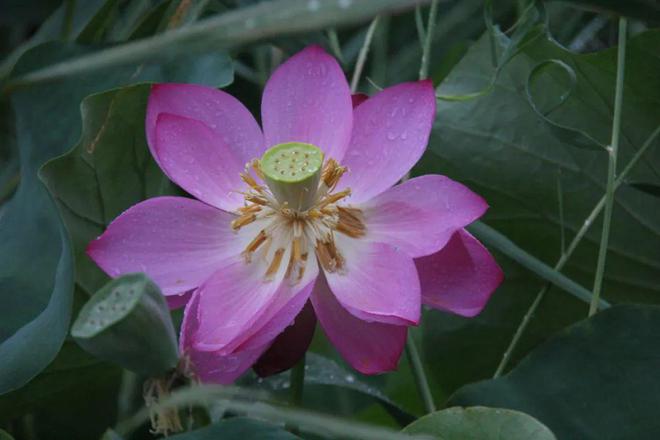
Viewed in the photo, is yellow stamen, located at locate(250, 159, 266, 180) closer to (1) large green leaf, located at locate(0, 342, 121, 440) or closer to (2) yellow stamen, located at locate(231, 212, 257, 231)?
(2) yellow stamen, located at locate(231, 212, 257, 231)

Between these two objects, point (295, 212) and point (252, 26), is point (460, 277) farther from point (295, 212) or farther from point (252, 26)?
point (252, 26)

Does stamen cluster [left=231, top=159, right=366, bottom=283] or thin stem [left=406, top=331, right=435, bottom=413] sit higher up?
stamen cluster [left=231, top=159, right=366, bottom=283]

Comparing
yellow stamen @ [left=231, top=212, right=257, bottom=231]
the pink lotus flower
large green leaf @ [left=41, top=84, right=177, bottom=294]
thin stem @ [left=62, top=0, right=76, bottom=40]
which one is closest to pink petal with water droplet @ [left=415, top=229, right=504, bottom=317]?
the pink lotus flower

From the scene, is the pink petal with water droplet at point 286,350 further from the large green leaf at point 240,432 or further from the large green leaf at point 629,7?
the large green leaf at point 629,7

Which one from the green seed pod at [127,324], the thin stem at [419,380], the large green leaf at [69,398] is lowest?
the large green leaf at [69,398]

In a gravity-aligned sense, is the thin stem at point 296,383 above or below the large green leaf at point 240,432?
below

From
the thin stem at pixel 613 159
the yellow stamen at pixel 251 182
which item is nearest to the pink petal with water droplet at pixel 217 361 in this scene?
the yellow stamen at pixel 251 182
